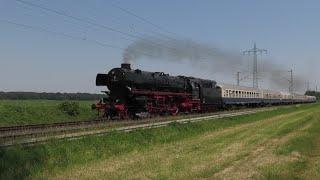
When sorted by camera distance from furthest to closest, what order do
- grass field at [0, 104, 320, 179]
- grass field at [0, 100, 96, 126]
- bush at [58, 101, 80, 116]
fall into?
1. bush at [58, 101, 80, 116]
2. grass field at [0, 100, 96, 126]
3. grass field at [0, 104, 320, 179]

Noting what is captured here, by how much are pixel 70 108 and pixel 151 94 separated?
456 inches

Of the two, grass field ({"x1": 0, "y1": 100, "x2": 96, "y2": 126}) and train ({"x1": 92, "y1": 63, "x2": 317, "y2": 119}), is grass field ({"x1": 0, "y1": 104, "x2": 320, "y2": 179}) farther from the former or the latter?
grass field ({"x1": 0, "y1": 100, "x2": 96, "y2": 126})

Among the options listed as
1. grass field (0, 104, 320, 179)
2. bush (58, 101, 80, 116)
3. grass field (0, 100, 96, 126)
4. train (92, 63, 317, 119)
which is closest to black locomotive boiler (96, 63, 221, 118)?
train (92, 63, 317, 119)

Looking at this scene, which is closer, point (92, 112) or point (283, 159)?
point (283, 159)

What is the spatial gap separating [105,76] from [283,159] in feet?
71.5

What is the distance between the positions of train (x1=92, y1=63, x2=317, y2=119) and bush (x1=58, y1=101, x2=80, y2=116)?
9089 millimetres

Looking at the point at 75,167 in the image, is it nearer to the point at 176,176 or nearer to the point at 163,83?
the point at 176,176

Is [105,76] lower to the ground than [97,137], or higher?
higher

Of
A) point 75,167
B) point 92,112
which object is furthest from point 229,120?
point 75,167

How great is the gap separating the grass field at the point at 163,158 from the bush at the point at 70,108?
78.4ft

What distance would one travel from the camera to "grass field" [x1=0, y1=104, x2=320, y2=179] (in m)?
13.7

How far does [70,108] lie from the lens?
153 feet

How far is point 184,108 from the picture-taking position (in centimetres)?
4472

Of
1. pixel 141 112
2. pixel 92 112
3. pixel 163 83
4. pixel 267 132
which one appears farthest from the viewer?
pixel 92 112
